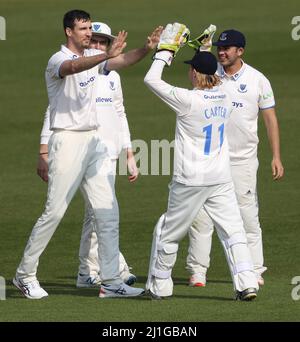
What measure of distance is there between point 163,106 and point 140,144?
3.61 meters

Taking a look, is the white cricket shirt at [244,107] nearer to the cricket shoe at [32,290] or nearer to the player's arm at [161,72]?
the player's arm at [161,72]

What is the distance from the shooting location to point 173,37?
10992mm

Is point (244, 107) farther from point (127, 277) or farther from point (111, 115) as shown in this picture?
point (127, 277)

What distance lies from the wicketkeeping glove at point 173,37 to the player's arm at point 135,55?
150mm

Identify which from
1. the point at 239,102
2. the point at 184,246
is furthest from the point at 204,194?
the point at 184,246

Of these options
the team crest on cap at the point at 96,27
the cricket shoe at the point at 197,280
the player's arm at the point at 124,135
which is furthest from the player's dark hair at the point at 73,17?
the cricket shoe at the point at 197,280

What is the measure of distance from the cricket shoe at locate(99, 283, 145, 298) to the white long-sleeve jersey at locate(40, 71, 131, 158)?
1.42 m

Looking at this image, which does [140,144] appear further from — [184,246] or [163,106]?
[184,246]

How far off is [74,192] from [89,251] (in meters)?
1.24

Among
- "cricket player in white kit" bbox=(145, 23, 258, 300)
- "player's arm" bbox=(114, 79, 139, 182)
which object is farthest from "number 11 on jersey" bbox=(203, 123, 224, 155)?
"player's arm" bbox=(114, 79, 139, 182)

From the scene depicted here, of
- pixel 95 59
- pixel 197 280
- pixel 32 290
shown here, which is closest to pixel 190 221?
pixel 197 280

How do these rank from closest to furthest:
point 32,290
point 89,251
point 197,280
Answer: point 32,290 → point 197,280 → point 89,251

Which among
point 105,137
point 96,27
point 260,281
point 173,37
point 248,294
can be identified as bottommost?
point 248,294

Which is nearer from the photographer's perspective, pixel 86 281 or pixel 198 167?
pixel 198 167
